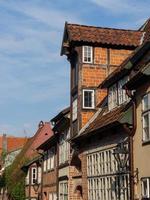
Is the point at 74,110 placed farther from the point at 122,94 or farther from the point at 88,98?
the point at 122,94

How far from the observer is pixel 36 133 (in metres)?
58.5

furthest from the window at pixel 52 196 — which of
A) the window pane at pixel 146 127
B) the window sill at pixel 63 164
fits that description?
the window pane at pixel 146 127

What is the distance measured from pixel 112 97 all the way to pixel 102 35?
5961 mm

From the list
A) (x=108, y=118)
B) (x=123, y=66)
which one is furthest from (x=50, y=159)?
(x=123, y=66)

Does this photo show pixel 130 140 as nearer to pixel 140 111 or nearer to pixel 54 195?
pixel 140 111

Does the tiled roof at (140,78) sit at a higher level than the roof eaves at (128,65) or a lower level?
lower

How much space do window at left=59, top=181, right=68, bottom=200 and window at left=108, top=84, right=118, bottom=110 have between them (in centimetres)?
808

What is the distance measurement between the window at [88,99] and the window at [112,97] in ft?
10.9

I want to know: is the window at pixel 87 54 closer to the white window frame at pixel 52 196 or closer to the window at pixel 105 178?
the window at pixel 105 178

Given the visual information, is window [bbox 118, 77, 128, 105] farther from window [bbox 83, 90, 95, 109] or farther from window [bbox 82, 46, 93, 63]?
window [bbox 82, 46, 93, 63]

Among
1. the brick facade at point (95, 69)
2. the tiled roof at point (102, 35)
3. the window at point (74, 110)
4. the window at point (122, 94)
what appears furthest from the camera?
the window at point (74, 110)

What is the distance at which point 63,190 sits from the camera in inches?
1323

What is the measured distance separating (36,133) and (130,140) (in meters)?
38.5

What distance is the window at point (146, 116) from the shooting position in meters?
19.2
